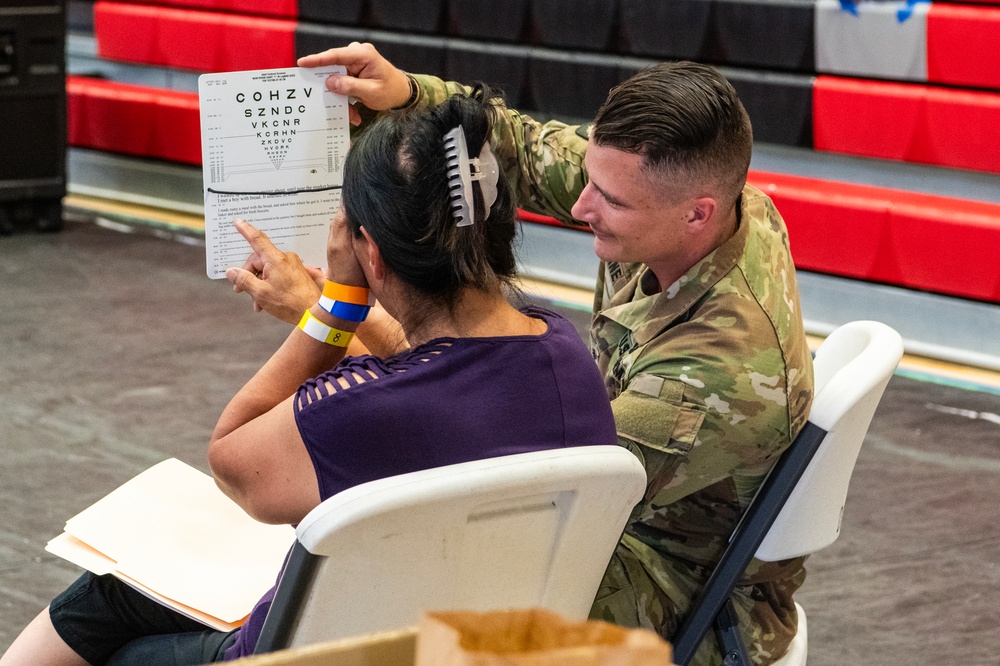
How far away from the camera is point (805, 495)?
1.30 meters

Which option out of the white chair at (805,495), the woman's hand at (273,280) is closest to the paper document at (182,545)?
the woman's hand at (273,280)

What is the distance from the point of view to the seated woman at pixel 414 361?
110cm

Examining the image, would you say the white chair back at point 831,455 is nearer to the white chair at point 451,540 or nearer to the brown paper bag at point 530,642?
the white chair at point 451,540

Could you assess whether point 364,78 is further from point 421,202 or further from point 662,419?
point 662,419

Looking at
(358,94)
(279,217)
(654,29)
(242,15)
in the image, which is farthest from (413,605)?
(242,15)

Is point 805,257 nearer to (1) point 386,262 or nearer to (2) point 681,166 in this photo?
(2) point 681,166

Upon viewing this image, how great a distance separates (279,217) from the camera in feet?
4.89

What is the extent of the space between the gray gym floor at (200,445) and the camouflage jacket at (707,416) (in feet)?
3.08

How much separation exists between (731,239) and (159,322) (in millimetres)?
2720

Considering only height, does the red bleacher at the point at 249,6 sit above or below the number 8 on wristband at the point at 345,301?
above

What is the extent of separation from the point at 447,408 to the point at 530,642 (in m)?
0.45

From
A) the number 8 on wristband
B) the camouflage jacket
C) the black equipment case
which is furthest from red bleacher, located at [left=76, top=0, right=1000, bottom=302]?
the number 8 on wristband

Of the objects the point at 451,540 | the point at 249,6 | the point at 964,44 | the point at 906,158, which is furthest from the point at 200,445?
the point at 249,6

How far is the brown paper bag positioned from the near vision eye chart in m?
0.87
